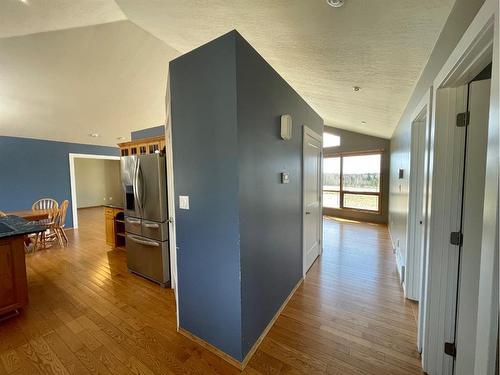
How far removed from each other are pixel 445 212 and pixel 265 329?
171cm

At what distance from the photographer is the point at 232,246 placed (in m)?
1.62

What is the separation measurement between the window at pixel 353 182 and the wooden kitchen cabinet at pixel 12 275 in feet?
23.6

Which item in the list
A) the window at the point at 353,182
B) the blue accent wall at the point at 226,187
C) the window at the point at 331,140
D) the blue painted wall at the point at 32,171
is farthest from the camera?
the window at the point at 331,140

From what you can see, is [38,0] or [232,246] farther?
[38,0]

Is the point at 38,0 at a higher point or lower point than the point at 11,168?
higher

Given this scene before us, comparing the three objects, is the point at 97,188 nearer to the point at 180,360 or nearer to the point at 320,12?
the point at 180,360

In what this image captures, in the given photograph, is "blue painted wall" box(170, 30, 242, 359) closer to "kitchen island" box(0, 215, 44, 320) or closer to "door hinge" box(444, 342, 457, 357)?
"door hinge" box(444, 342, 457, 357)

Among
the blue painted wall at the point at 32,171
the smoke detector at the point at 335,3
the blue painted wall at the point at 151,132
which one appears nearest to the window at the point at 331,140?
the blue painted wall at the point at 151,132

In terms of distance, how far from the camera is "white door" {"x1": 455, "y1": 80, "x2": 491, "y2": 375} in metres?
1.33

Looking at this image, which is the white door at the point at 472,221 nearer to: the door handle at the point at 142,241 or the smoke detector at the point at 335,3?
the smoke detector at the point at 335,3

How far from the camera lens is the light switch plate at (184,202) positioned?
6.08 feet

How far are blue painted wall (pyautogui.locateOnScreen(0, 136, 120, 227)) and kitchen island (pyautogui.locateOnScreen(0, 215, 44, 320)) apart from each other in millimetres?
4302

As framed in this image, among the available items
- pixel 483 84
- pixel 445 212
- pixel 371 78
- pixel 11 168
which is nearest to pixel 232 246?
pixel 445 212

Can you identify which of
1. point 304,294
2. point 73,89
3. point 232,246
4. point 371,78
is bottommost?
point 304,294
